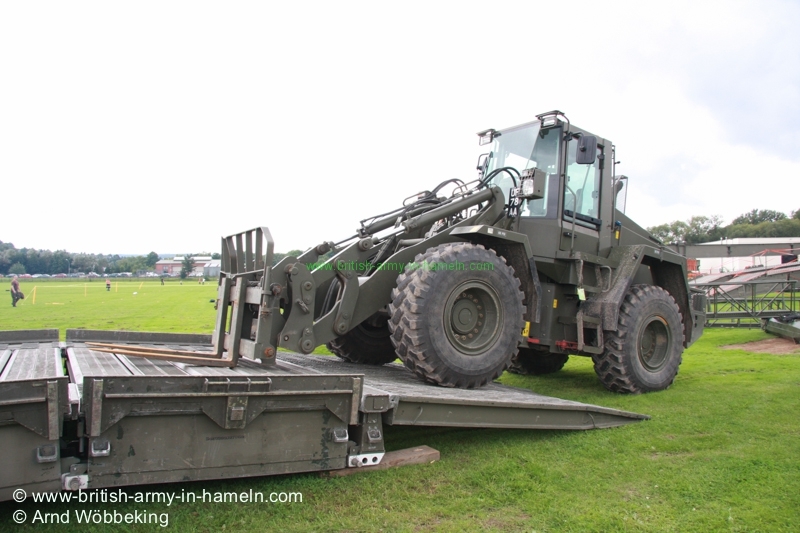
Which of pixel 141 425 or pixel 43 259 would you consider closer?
pixel 141 425

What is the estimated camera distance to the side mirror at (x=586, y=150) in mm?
7074

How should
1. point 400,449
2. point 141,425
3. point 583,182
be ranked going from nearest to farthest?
point 141,425, point 400,449, point 583,182

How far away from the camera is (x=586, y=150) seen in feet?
23.2

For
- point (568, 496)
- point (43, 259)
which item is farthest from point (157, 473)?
point (43, 259)

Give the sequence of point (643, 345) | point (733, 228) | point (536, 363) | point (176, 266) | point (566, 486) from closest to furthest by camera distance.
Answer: point (566, 486) → point (643, 345) → point (536, 363) → point (733, 228) → point (176, 266)

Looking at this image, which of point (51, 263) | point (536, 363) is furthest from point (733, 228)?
point (51, 263)

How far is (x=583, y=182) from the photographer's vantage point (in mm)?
7973

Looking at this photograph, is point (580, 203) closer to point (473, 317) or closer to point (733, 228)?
point (473, 317)

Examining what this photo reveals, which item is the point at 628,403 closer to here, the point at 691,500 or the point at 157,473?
the point at 691,500

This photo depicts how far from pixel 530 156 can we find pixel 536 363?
369cm

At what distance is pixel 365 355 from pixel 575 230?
3210 millimetres

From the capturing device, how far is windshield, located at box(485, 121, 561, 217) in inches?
295

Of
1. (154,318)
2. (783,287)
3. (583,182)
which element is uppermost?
(583,182)

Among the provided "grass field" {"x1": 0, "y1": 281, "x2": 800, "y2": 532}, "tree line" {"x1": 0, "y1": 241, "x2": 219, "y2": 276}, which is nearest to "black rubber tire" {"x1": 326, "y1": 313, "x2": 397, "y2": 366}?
"grass field" {"x1": 0, "y1": 281, "x2": 800, "y2": 532}
